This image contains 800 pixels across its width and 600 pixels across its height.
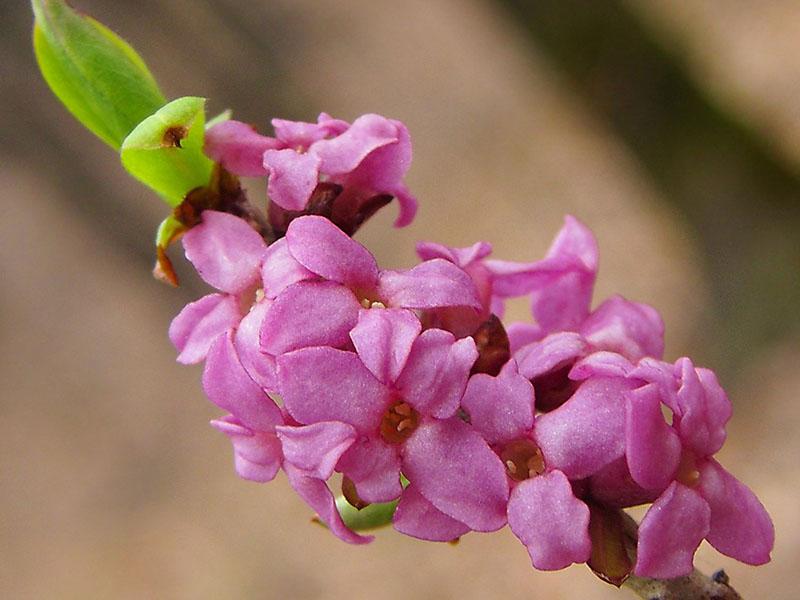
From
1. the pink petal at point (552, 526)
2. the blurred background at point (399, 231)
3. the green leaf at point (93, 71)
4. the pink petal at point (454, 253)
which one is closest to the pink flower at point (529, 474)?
the pink petal at point (552, 526)

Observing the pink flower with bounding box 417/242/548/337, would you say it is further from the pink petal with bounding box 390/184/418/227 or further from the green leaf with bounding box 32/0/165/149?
the green leaf with bounding box 32/0/165/149

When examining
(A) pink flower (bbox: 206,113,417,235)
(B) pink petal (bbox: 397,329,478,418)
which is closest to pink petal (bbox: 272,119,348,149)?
(A) pink flower (bbox: 206,113,417,235)

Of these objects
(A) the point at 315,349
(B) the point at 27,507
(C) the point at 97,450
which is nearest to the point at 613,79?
(A) the point at 315,349

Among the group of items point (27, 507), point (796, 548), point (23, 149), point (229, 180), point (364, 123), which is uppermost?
point (364, 123)

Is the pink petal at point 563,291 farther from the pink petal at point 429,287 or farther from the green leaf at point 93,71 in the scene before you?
the green leaf at point 93,71

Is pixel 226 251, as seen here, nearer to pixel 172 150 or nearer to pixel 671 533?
pixel 172 150

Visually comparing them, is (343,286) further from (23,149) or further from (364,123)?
(23,149)
